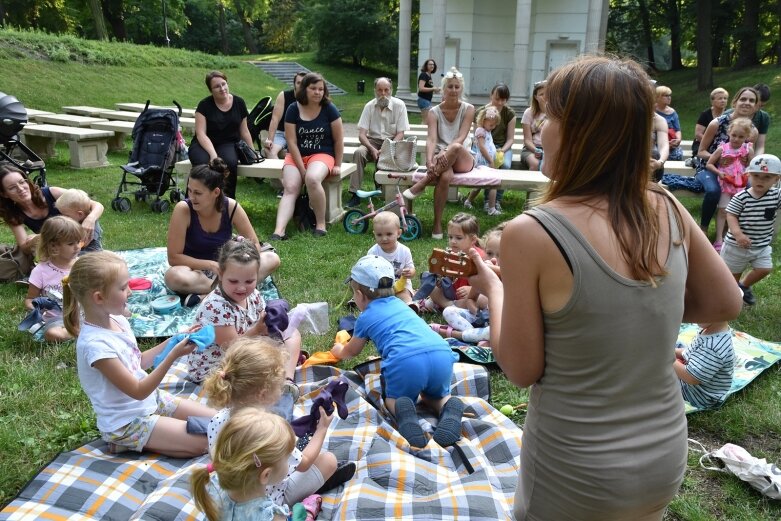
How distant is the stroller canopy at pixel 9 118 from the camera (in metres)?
8.31

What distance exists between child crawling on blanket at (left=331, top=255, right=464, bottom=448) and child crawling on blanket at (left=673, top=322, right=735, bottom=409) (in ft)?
4.24

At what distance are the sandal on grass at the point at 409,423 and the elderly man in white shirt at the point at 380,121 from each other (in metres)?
5.59

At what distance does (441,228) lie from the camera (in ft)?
24.6

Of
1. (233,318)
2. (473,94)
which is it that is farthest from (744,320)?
(473,94)

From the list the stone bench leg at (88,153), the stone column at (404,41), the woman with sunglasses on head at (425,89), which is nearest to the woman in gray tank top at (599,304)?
the stone bench leg at (88,153)

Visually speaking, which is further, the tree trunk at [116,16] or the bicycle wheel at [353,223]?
the tree trunk at [116,16]

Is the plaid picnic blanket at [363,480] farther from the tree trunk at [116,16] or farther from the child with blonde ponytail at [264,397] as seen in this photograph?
the tree trunk at [116,16]

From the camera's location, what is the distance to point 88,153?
36.9 feet

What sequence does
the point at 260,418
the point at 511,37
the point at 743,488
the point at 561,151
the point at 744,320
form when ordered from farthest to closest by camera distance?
the point at 511,37 < the point at 744,320 < the point at 743,488 < the point at 260,418 < the point at 561,151

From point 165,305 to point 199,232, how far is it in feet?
2.12

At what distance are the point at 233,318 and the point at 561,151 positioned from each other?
2590 mm

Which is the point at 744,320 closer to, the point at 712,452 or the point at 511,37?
the point at 712,452

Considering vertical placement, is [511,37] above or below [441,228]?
above

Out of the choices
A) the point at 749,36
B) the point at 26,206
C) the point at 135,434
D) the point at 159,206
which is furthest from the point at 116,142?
the point at 749,36
